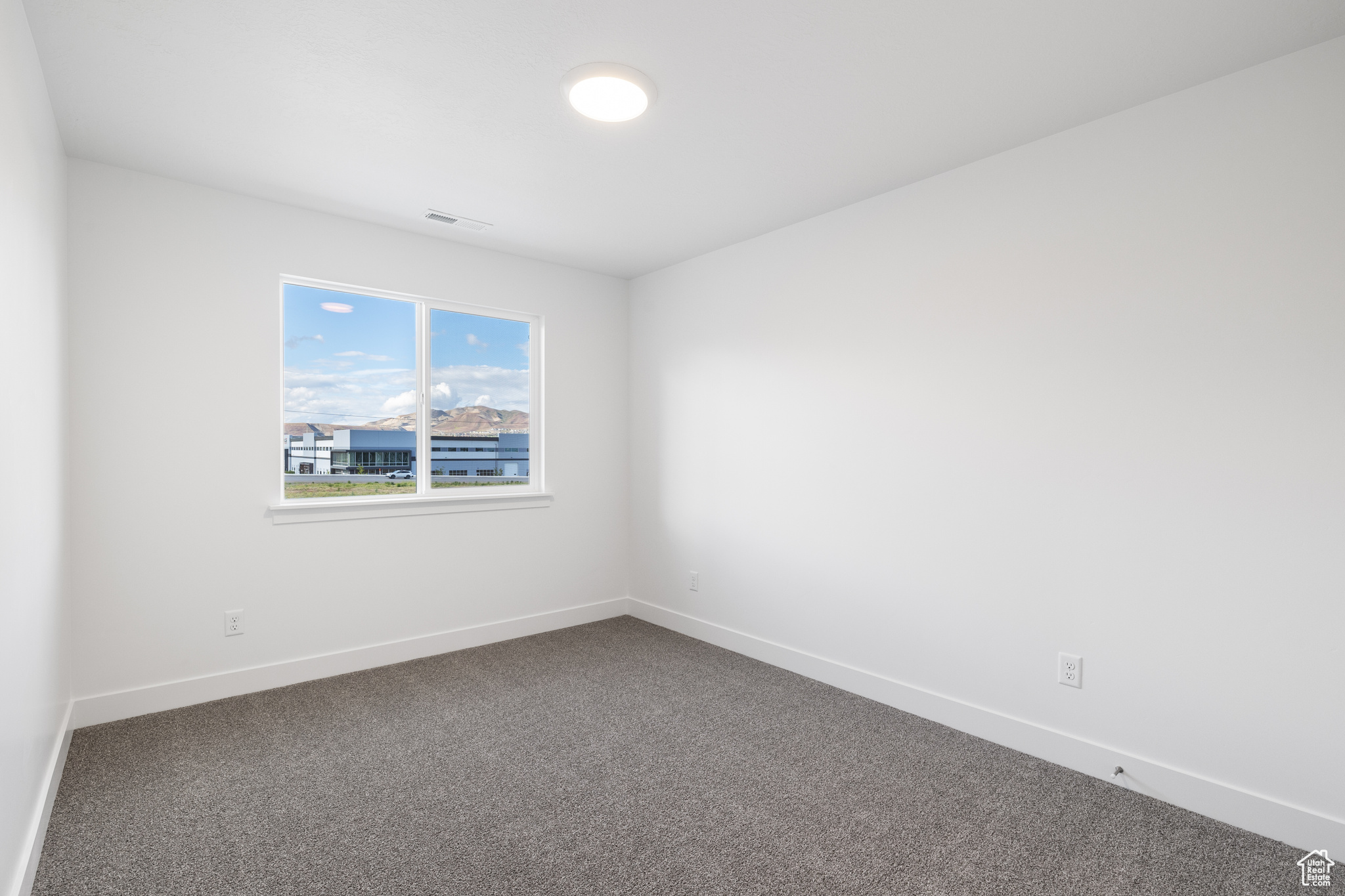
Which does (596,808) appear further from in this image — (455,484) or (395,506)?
(455,484)

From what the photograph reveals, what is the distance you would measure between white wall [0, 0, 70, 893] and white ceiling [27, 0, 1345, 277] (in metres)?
0.30

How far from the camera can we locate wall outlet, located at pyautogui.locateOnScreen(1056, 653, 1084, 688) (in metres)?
2.52

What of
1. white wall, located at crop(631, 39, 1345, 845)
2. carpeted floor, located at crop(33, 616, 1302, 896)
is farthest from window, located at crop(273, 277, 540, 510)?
white wall, located at crop(631, 39, 1345, 845)

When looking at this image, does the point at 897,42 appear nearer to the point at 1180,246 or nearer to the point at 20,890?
the point at 1180,246

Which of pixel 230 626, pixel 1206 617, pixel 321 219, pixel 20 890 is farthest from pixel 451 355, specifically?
pixel 1206 617

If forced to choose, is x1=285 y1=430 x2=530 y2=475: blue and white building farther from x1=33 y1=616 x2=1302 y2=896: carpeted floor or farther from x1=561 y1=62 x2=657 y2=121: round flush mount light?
x1=561 y1=62 x2=657 y2=121: round flush mount light

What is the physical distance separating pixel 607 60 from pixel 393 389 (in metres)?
2.41

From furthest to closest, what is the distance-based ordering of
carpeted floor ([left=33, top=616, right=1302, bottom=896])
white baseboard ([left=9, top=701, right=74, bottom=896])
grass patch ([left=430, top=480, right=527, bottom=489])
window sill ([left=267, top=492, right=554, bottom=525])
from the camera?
grass patch ([left=430, top=480, right=527, bottom=489]) < window sill ([left=267, top=492, right=554, bottom=525]) < carpeted floor ([left=33, top=616, right=1302, bottom=896]) < white baseboard ([left=9, top=701, right=74, bottom=896])

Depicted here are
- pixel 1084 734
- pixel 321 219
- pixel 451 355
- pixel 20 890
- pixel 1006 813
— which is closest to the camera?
pixel 20 890

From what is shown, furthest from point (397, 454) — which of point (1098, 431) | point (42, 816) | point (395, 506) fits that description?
point (1098, 431)

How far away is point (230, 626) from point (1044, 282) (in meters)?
3.94

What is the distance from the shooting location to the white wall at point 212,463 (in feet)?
9.37

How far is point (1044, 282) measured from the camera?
2613 millimetres

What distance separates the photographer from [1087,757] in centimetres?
248
